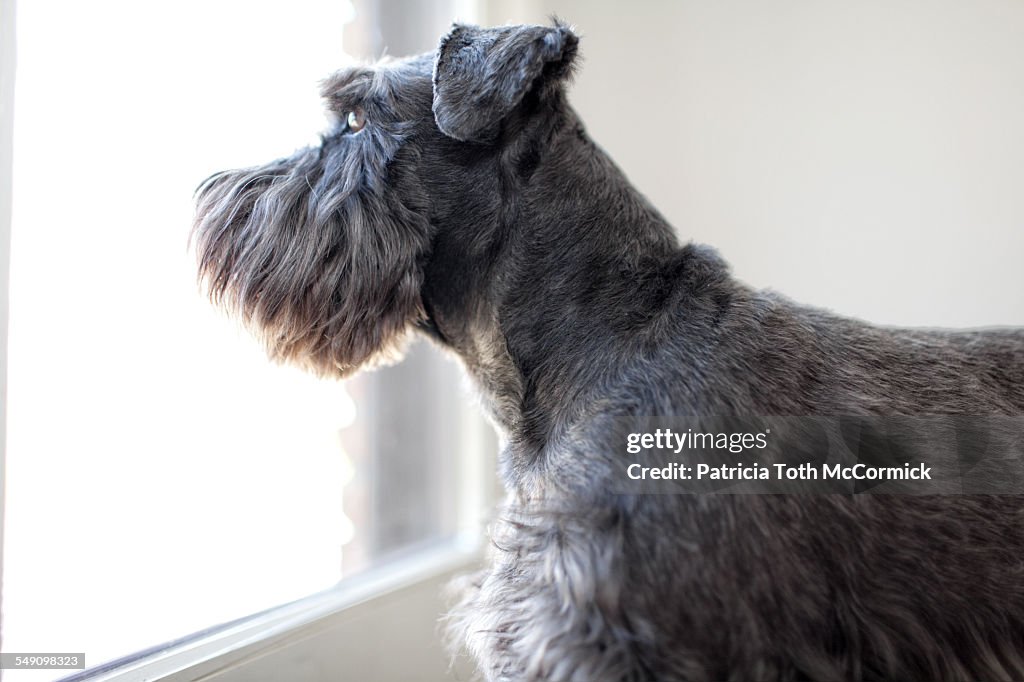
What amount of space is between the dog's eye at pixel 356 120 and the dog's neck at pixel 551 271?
249 millimetres

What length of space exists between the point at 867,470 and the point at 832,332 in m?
0.23

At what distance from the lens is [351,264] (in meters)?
1.23

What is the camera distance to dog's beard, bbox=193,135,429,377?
4.00 feet

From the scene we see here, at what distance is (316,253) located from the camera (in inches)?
48.9

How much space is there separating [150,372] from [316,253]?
497 millimetres

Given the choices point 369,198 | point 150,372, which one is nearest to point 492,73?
point 369,198

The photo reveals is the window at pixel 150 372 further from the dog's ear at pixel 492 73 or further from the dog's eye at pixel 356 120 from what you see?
the dog's ear at pixel 492 73

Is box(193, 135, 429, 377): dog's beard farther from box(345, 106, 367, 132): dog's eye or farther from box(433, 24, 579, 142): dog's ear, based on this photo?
box(433, 24, 579, 142): dog's ear

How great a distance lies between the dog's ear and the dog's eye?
173 millimetres

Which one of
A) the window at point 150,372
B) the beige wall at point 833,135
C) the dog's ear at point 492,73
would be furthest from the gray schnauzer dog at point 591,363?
the beige wall at point 833,135

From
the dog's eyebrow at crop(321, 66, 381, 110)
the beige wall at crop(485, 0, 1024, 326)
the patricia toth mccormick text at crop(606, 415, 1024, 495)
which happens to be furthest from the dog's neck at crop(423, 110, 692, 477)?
the beige wall at crop(485, 0, 1024, 326)

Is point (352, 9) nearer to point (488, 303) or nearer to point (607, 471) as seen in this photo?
point (488, 303)

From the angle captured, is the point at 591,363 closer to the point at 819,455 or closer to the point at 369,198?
the point at 819,455

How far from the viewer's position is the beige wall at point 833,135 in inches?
73.3
